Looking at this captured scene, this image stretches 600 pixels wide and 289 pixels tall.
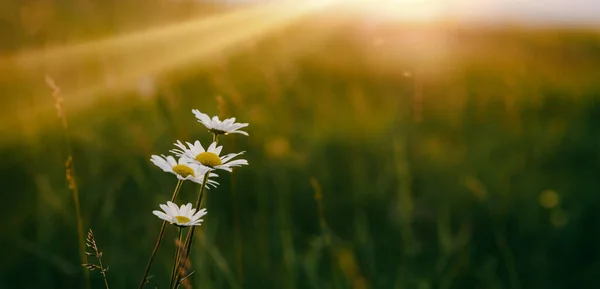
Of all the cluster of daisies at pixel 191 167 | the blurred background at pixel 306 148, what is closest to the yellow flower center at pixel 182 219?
the cluster of daisies at pixel 191 167

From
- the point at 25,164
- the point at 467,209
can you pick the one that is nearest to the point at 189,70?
the point at 25,164

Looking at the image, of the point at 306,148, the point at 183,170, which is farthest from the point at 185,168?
the point at 306,148

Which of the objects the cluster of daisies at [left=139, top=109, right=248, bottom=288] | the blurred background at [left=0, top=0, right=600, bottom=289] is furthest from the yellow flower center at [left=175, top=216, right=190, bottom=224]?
the blurred background at [left=0, top=0, right=600, bottom=289]

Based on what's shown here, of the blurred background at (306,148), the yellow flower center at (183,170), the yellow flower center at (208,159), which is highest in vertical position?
the yellow flower center at (208,159)

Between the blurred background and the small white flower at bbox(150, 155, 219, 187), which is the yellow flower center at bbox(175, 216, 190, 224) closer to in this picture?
the small white flower at bbox(150, 155, 219, 187)

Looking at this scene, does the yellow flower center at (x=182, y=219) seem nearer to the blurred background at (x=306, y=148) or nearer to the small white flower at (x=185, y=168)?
the small white flower at (x=185, y=168)

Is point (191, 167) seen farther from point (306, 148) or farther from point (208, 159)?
point (306, 148)
